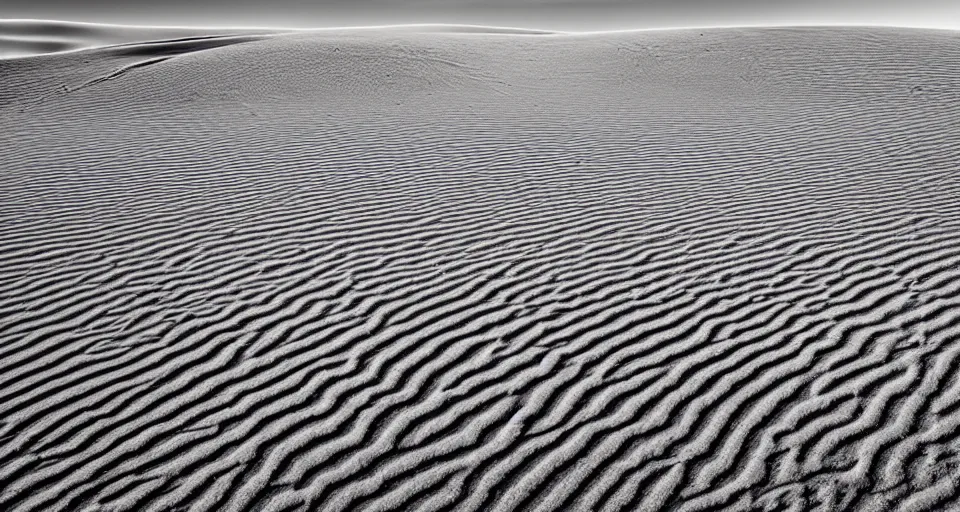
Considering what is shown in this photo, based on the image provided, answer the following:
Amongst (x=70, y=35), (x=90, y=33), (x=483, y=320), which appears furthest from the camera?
(x=90, y=33)

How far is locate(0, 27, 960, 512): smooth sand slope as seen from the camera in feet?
10.8

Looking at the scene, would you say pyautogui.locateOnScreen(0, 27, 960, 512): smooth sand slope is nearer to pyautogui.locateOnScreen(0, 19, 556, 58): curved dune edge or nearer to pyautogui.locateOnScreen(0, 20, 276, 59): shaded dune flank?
pyautogui.locateOnScreen(0, 19, 556, 58): curved dune edge

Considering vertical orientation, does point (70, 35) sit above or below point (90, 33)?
below

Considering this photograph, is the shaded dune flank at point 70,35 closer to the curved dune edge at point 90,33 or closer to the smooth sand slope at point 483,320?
the curved dune edge at point 90,33

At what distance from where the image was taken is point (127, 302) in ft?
17.2

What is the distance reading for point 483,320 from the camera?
4.82 metres

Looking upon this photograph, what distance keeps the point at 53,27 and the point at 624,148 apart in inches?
1937

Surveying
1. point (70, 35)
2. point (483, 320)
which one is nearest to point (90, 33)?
point (70, 35)

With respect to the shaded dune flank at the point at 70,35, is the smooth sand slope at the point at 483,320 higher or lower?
lower

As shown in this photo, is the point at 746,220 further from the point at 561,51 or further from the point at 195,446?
the point at 561,51

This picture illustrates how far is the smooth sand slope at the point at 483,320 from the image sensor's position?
329 centimetres

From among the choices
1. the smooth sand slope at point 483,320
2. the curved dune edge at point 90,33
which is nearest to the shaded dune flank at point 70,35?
the curved dune edge at point 90,33

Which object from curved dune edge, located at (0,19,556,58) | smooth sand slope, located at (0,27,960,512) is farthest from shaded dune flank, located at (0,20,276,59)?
smooth sand slope, located at (0,27,960,512)

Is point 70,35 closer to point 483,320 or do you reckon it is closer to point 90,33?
point 90,33
